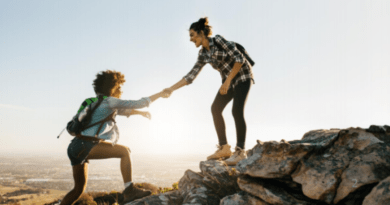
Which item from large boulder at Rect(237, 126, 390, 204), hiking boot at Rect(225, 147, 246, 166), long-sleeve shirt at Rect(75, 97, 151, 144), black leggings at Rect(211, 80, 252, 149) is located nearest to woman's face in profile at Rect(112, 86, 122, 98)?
long-sleeve shirt at Rect(75, 97, 151, 144)

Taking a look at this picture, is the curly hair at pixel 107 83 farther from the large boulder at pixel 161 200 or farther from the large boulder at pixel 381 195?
the large boulder at pixel 381 195

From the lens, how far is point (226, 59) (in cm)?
503

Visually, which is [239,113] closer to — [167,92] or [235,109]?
[235,109]

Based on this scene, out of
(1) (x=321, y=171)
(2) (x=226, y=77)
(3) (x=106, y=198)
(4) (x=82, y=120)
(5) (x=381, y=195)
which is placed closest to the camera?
(5) (x=381, y=195)

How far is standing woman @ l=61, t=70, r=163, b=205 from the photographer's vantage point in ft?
14.3

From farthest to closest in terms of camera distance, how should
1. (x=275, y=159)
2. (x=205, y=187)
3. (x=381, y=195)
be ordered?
1. (x=205, y=187)
2. (x=275, y=159)
3. (x=381, y=195)

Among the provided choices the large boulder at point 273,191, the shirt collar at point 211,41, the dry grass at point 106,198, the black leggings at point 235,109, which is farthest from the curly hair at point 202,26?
the dry grass at point 106,198

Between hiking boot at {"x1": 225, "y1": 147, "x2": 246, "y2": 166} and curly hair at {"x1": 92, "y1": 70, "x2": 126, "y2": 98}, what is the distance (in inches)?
111

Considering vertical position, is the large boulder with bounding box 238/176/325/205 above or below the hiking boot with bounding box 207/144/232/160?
below

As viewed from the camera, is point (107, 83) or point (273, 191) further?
point (107, 83)

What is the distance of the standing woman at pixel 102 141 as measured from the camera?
14.3 feet

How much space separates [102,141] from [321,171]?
379 centimetres

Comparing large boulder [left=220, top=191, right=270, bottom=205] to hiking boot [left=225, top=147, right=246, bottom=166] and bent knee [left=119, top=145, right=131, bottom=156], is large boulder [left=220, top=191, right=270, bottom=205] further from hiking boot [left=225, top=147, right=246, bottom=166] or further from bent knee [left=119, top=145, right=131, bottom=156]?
bent knee [left=119, top=145, right=131, bottom=156]

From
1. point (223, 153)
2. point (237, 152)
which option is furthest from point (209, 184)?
point (223, 153)
